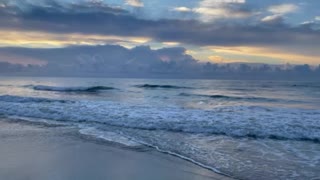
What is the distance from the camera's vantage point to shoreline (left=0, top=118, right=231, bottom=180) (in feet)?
21.4

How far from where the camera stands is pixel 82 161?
24.6 feet

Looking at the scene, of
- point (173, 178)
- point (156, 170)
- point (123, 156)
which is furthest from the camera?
point (123, 156)

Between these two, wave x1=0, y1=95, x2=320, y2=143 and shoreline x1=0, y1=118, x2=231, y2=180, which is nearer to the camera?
shoreline x1=0, y1=118, x2=231, y2=180

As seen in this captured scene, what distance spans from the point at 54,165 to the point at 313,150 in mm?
6843

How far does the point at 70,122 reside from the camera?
14.3 m

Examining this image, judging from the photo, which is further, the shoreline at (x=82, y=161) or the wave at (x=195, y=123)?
the wave at (x=195, y=123)

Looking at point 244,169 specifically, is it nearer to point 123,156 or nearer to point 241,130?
point 123,156

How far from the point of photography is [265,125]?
1318 cm

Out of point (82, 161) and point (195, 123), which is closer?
point (82, 161)

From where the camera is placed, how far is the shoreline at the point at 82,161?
6508 millimetres

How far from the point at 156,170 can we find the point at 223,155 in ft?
7.14

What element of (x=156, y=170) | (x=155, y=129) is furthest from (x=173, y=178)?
(x=155, y=129)

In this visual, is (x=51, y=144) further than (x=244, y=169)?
Yes

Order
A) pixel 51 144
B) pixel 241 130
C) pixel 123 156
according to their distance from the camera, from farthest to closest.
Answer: pixel 241 130 < pixel 51 144 < pixel 123 156
